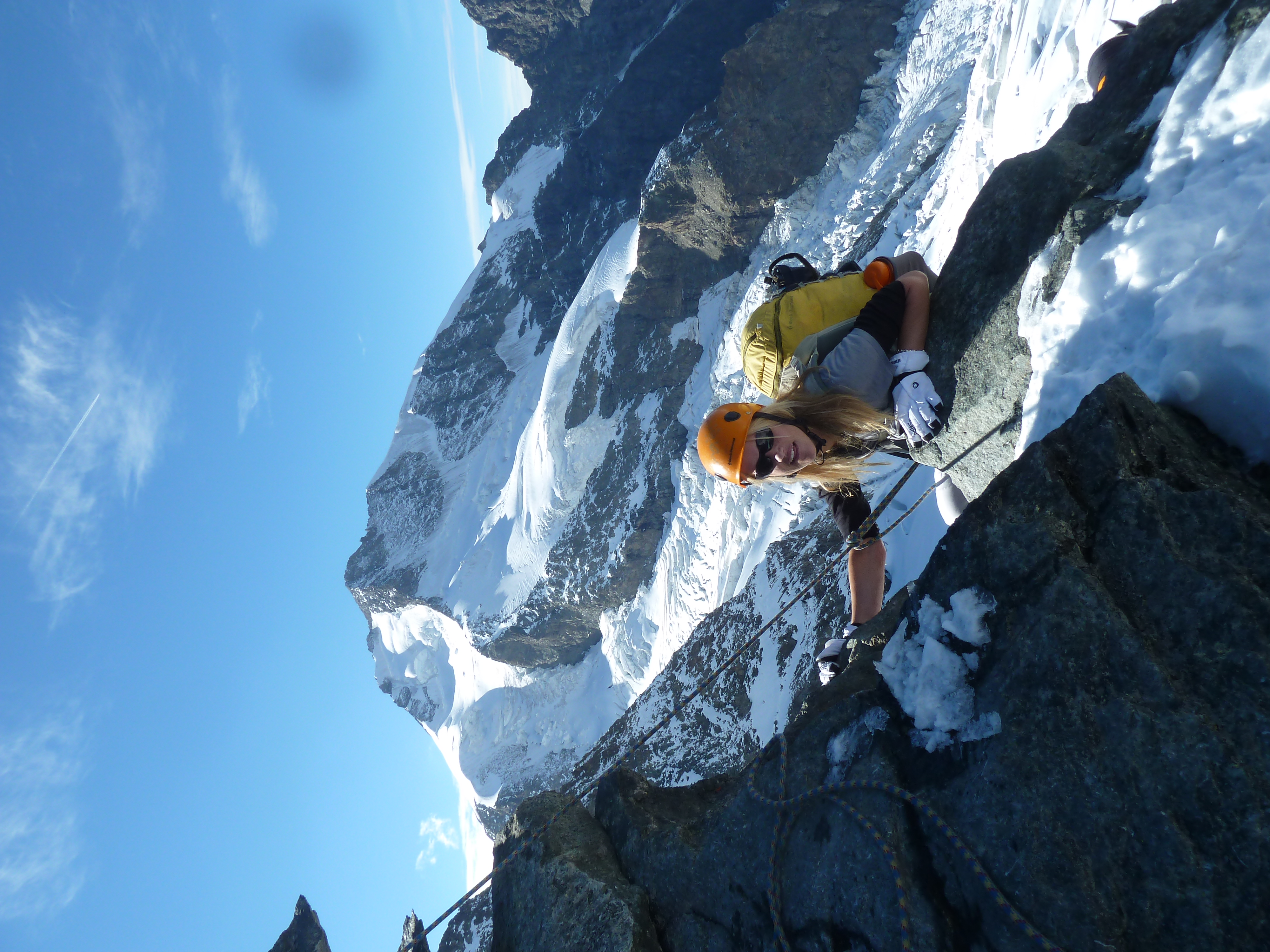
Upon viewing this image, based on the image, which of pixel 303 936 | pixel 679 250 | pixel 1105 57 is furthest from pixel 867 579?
pixel 679 250

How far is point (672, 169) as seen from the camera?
1115 inches

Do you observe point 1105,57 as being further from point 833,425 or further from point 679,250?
point 679,250

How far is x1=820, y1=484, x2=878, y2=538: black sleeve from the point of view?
14.5 ft

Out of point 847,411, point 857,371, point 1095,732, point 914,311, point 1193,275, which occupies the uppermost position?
point 914,311

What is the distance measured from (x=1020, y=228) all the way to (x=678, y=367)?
26.9m

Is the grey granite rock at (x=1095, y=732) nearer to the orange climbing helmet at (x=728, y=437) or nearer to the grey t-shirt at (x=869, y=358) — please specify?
the grey t-shirt at (x=869, y=358)

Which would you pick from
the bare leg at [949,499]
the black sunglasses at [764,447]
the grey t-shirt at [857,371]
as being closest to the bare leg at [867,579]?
the bare leg at [949,499]

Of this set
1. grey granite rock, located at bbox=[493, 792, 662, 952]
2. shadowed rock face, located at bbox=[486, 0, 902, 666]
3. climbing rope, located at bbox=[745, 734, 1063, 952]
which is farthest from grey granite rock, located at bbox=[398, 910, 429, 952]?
shadowed rock face, located at bbox=[486, 0, 902, 666]

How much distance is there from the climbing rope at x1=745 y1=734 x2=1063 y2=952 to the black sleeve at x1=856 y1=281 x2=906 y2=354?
2.42m

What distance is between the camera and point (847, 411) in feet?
12.3

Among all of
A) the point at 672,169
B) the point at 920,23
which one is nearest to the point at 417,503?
the point at 672,169

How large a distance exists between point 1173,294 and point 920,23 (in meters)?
28.2

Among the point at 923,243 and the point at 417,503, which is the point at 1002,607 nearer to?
the point at 923,243

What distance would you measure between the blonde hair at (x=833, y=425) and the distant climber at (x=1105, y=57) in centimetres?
240
